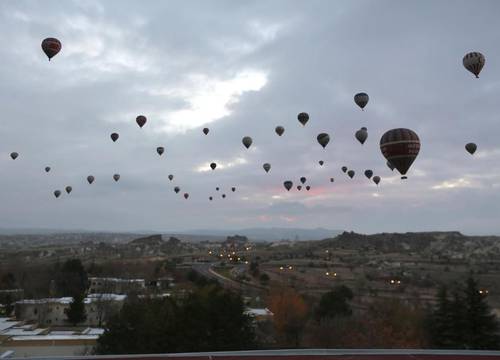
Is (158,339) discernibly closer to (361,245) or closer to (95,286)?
(95,286)

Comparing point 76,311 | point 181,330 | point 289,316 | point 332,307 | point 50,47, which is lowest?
point 76,311

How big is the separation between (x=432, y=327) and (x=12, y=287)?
51685 mm

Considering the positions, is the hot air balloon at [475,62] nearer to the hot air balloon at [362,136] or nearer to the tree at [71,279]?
the hot air balloon at [362,136]

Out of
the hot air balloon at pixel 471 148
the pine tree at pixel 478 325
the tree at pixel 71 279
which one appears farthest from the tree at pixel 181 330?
the tree at pixel 71 279

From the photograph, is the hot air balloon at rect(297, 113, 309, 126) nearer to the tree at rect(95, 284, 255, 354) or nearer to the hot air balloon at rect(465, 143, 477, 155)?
the hot air balloon at rect(465, 143, 477, 155)

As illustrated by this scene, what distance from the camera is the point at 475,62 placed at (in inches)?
999

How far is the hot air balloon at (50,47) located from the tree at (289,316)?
973 inches

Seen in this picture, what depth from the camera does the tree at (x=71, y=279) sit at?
5678 centimetres

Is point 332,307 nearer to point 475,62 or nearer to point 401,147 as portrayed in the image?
point 401,147

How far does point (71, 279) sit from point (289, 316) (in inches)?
1205

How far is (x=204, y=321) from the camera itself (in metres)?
24.8

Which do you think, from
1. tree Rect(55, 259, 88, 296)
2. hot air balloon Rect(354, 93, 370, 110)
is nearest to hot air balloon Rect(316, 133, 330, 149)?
hot air balloon Rect(354, 93, 370, 110)

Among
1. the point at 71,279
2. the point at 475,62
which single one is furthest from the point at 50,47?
the point at 71,279

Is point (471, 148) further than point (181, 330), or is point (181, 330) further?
point (471, 148)
